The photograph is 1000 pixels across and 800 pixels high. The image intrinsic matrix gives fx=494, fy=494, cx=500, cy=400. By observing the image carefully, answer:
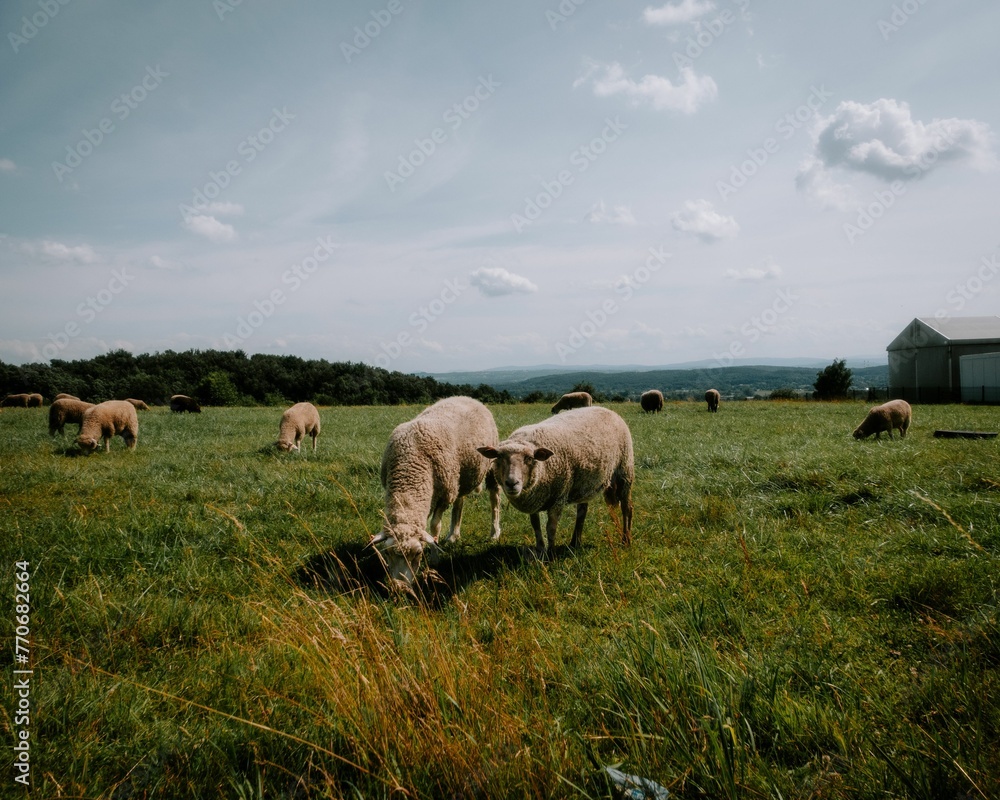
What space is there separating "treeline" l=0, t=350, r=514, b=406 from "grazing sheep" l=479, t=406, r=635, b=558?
4302 cm

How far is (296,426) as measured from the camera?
49.4 feet

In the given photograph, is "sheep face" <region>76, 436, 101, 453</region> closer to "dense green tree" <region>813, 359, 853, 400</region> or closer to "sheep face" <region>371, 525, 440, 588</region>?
"sheep face" <region>371, 525, 440, 588</region>

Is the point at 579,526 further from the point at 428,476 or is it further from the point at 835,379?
the point at 835,379

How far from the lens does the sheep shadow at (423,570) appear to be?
502cm

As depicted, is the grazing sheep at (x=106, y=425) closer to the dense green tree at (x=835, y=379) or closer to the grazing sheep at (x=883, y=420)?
the grazing sheep at (x=883, y=420)

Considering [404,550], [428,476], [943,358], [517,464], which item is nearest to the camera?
[404,550]

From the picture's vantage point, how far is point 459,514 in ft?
24.5

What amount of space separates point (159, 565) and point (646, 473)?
8.79 meters

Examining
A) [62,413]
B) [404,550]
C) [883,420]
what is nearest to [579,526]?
[404,550]

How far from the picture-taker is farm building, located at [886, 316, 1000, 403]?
3869cm

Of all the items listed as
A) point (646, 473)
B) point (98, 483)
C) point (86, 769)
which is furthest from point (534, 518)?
point (98, 483)

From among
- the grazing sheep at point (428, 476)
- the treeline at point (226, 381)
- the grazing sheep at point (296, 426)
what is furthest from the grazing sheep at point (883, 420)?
the treeline at point (226, 381)

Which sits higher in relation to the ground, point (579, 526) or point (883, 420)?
point (883, 420)

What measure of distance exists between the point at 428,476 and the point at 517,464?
126 cm
